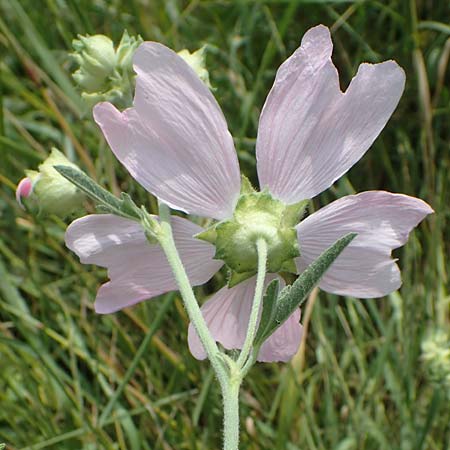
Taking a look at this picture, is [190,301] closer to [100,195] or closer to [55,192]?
[100,195]

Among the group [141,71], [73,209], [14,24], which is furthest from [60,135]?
[141,71]

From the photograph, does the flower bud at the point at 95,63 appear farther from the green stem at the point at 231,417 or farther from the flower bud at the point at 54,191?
the green stem at the point at 231,417

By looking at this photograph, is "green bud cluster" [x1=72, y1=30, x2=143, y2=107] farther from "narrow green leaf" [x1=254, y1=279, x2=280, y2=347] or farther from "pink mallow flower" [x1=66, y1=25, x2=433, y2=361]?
"narrow green leaf" [x1=254, y1=279, x2=280, y2=347]

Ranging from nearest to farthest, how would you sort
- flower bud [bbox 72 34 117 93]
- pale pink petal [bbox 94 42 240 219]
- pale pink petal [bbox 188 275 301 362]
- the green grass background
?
pale pink petal [bbox 94 42 240 219]
pale pink petal [bbox 188 275 301 362]
flower bud [bbox 72 34 117 93]
the green grass background

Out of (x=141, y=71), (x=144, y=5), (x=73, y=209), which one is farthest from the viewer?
(x=144, y=5)

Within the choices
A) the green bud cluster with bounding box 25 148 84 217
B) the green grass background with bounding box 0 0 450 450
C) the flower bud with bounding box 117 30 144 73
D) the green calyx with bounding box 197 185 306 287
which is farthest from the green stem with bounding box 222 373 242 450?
the green grass background with bounding box 0 0 450 450

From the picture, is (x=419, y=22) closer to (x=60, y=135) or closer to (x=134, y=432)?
(x=60, y=135)
